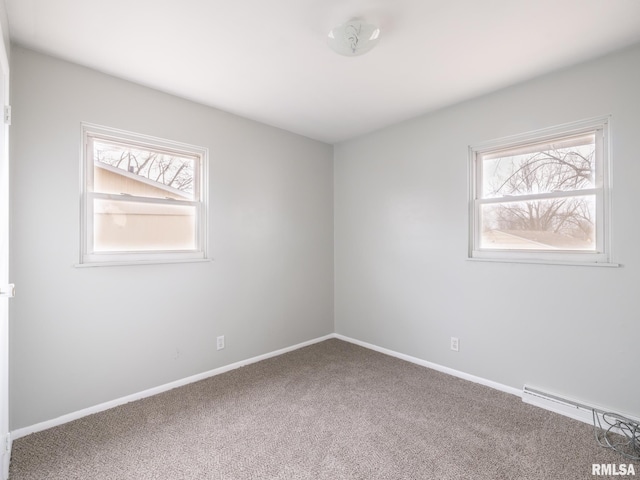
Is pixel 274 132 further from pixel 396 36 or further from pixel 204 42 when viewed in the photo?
pixel 396 36

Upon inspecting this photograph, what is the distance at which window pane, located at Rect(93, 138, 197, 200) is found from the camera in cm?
237

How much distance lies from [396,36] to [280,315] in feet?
9.13

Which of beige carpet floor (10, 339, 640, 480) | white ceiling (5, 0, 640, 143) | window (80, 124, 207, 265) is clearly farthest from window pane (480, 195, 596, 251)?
window (80, 124, 207, 265)

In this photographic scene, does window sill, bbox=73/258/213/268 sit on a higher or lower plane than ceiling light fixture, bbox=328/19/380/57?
lower

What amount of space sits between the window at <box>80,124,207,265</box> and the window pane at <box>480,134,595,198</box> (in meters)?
2.62

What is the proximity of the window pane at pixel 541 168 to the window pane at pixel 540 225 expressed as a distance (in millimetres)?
114

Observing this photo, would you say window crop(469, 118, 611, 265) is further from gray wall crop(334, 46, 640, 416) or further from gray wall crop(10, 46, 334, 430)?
gray wall crop(10, 46, 334, 430)

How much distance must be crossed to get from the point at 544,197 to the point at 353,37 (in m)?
1.89

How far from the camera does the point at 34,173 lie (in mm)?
2018

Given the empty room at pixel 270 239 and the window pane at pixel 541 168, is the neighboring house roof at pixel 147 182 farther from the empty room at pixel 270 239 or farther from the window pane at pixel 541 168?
the window pane at pixel 541 168

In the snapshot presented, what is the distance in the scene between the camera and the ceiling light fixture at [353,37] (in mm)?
1751

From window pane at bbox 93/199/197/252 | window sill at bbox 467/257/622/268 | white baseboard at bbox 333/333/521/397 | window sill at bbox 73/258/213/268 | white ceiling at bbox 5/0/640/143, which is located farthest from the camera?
white baseboard at bbox 333/333/521/397

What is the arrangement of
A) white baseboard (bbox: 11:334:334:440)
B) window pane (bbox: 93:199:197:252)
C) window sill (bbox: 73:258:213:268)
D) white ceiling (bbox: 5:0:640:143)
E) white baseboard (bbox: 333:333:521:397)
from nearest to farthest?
white ceiling (bbox: 5:0:640:143) → white baseboard (bbox: 11:334:334:440) → window sill (bbox: 73:258:213:268) → window pane (bbox: 93:199:197:252) → white baseboard (bbox: 333:333:521:397)

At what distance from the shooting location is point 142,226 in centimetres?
255
